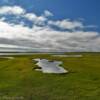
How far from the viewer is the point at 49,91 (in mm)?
34781

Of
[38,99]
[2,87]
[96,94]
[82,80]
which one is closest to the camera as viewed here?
[38,99]

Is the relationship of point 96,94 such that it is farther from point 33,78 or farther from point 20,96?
point 33,78

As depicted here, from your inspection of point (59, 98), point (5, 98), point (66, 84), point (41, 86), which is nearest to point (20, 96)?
point (5, 98)

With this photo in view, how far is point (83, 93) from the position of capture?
33.8m

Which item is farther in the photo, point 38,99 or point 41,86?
point 41,86

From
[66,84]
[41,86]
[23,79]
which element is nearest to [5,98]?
[41,86]

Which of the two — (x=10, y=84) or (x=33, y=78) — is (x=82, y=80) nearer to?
(x=33, y=78)

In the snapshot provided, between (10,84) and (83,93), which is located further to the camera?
(10,84)

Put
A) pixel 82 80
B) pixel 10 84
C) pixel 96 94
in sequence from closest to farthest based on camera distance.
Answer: pixel 96 94 → pixel 10 84 → pixel 82 80

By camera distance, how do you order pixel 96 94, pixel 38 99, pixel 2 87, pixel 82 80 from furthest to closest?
pixel 82 80, pixel 2 87, pixel 96 94, pixel 38 99

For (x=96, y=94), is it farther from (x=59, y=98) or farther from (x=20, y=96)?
(x=20, y=96)

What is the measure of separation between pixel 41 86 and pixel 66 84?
3649 mm

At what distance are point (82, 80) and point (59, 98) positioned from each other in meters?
13.1

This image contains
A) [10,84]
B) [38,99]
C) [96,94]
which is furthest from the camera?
[10,84]
